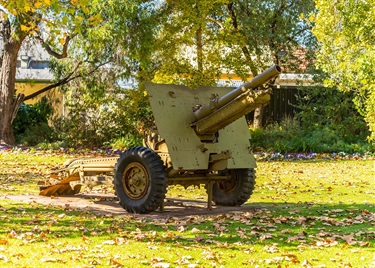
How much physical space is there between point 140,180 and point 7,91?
48.8ft

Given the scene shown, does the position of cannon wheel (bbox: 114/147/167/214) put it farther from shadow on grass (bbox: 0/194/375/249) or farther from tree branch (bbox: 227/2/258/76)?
tree branch (bbox: 227/2/258/76)

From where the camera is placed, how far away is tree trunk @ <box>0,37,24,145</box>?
80.3ft

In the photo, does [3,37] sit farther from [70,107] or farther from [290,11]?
[290,11]

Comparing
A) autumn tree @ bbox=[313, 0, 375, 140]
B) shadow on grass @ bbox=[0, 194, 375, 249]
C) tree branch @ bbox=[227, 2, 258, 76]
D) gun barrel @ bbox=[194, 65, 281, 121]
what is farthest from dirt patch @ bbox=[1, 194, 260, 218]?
tree branch @ bbox=[227, 2, 258, 76]

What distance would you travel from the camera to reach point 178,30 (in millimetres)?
23094

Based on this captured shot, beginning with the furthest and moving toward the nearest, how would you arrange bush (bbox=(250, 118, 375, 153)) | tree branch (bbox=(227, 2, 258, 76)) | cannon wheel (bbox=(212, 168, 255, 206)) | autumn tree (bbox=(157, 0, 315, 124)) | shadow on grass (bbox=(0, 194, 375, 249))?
tree branch (bbox=(227, 2, 258, 76)) < bush (bbox=(250, 118, 375, 153)) < autumn tree (bbox=(157, 0, 315, 124)) < cannon wheel (bbox=(212, 168, 255, 206)) < shadow on grass (bbox=(0, 194, 375, 249))

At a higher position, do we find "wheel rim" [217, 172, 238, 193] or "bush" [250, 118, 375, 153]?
"bush" [250, 118, 375, 153]

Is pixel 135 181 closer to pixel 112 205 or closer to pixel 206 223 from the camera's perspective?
pixel 112 205

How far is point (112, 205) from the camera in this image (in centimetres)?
1198

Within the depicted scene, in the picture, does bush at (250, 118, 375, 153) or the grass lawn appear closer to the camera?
the grass lawn

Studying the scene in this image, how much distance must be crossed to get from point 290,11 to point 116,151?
26.7 feet

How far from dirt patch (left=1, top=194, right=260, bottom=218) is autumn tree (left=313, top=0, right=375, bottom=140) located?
6.24 meters

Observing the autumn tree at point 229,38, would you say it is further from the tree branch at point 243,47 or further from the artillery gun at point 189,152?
the artillery gun at point 189,152

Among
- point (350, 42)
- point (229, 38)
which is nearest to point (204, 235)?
point (350, 42)
